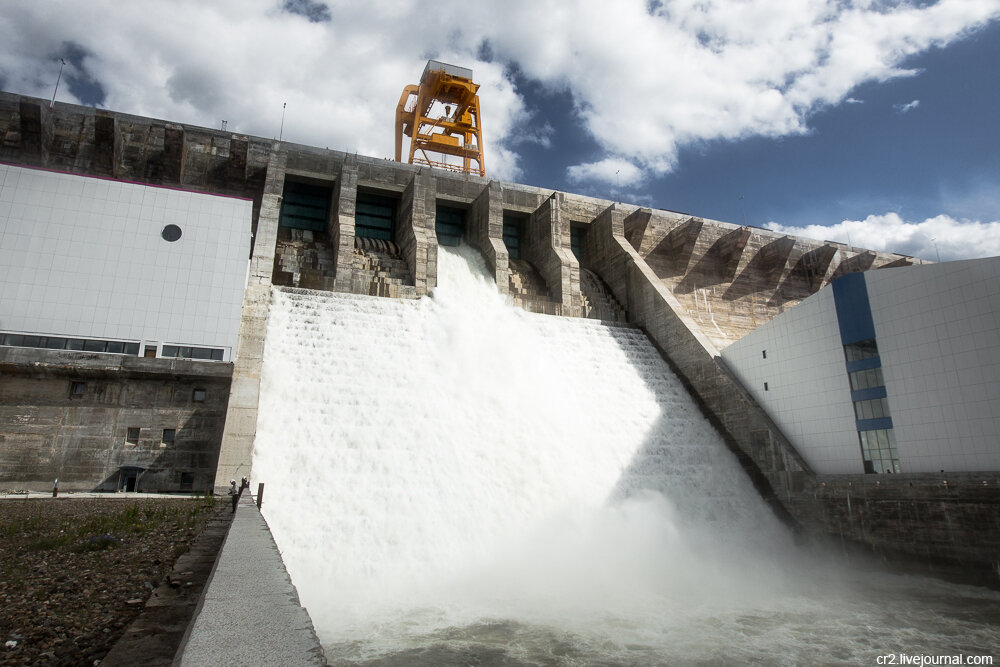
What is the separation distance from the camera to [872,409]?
38.8 feet

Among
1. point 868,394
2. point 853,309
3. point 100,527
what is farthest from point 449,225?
point 100,527

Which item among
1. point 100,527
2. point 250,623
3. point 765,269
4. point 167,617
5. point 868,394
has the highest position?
point 765,269

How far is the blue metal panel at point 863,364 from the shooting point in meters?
11.8

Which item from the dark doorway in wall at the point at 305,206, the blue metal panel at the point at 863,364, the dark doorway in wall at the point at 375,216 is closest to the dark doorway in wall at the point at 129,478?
the dark doorway in wall at the point at 305,206

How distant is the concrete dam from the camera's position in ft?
26.1

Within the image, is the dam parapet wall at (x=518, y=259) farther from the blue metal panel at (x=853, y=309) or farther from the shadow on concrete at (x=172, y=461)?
the blue metal panel at (x=853, y=309)

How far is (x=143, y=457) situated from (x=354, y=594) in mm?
7085

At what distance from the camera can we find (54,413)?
40.1 ft

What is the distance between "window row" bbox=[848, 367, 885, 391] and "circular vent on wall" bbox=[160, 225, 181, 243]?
15.9m

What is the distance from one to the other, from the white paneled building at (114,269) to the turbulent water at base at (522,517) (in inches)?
70.1

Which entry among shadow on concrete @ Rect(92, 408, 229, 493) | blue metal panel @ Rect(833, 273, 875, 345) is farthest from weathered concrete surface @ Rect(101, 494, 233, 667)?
blue metal panel @ Rect(833, 273, 875, 345)

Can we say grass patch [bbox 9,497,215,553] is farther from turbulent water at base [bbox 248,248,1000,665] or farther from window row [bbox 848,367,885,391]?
window row [bbox 848,367,885,391]

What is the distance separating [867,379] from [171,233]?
16.2m

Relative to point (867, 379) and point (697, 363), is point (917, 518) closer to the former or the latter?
point (867, 379)
